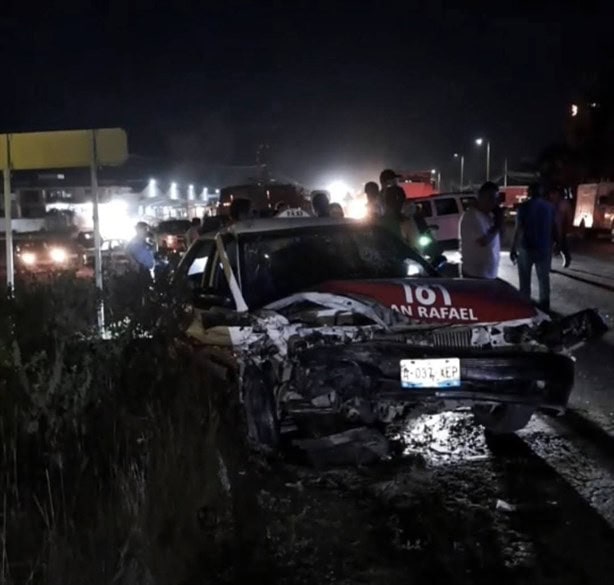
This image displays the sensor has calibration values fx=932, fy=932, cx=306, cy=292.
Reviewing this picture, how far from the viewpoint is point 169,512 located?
4.69 meters

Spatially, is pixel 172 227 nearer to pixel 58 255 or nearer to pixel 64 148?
pixel 58 255

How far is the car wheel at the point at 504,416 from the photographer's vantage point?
6984 millimetres

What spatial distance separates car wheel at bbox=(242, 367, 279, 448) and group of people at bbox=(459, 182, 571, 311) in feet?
13.7

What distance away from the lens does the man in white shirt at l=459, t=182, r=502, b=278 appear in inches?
389

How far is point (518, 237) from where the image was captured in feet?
38.5

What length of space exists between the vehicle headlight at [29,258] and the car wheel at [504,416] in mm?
16590

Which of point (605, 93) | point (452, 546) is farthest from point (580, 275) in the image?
point (605, 93)

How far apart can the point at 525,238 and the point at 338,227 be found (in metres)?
4.41

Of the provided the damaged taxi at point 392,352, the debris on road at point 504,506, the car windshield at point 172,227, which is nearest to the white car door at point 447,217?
the car windshield at point 172,227

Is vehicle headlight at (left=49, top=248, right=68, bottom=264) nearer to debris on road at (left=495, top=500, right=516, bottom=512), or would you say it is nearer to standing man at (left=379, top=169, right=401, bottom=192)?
standing man at (left=379, top=169, right=401, bottom=192)

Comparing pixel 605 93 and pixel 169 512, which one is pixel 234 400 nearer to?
pixel 169 512

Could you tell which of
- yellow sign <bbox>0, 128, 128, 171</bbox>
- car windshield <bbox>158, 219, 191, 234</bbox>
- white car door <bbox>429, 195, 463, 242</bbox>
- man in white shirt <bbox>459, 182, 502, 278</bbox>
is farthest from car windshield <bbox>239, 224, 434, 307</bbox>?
car windshield <bbox>158, 219, 191, 234</bbox>

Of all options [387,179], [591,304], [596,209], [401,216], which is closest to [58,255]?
[591,304]

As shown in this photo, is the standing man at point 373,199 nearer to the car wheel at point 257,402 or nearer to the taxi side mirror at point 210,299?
the taxi side mirror at point 210,299
